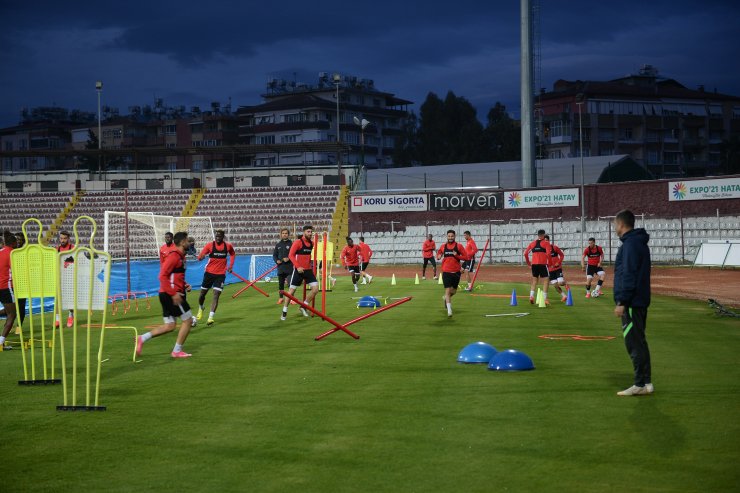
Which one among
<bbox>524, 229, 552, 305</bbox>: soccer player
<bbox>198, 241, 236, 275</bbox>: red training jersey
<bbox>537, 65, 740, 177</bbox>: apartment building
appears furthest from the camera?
<bbox>537, 65, 740, 177</bbox>: apartment building

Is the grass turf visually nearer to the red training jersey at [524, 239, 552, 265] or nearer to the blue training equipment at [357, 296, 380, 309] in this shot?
the blue training equipment at [357, 296, 380, 309]

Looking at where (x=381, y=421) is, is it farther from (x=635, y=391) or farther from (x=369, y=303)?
(x=369, y=303)

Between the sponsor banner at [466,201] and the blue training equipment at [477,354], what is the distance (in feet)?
131

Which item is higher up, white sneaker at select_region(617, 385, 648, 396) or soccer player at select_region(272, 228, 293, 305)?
soccer player at select_region(272, 228, 293, 305)

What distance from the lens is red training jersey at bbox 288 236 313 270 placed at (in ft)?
63.9

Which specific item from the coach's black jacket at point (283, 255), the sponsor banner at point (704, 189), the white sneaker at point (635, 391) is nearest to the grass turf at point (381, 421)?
the white sneaker at point (635, 391)

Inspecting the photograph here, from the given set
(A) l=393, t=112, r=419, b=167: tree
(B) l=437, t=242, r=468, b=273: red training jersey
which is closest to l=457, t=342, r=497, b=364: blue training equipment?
(B) l=437, t=242, r=468, b=273: red training jersey

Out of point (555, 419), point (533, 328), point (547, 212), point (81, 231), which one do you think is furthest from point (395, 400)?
point (81, 231)

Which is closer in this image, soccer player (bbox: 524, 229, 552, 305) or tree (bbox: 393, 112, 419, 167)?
soccer player (bbox: 524, 229, 552, 305)

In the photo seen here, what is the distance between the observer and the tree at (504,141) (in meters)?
93.7

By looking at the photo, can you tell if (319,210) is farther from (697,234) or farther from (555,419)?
(555,419)

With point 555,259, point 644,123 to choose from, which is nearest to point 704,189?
point 555,259

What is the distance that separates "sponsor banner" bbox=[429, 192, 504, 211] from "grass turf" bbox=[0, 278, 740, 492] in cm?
3675

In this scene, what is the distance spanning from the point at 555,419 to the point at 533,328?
29.4 ft
